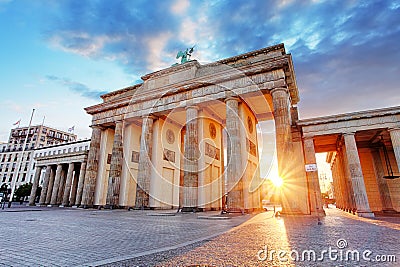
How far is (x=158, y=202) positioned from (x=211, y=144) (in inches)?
343

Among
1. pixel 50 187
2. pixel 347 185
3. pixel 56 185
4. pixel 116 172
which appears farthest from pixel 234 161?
pixel 50 187

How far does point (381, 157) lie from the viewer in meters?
23.0

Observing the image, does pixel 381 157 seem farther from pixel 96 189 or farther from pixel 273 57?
pixel 96 189

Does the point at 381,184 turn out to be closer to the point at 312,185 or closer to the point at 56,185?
the point at 312,185

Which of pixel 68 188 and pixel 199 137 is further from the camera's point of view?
pixel 68 188

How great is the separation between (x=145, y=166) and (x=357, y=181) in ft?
62.7

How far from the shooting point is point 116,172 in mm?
25641

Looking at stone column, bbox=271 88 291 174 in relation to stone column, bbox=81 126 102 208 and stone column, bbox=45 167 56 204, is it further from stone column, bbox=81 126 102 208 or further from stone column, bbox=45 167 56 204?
stone column, bbox=45 167 56 204

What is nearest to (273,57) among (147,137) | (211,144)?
(211,144)

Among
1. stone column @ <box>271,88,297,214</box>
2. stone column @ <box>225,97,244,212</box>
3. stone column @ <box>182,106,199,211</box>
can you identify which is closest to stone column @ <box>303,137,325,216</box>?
stone column @ <box>271,88,297,214</box>

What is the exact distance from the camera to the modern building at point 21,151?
6600 cm

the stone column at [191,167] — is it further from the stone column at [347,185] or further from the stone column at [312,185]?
the stone column at [347,185]

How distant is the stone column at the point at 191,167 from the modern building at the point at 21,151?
6374 centimetres

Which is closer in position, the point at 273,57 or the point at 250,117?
the point at 273,57
